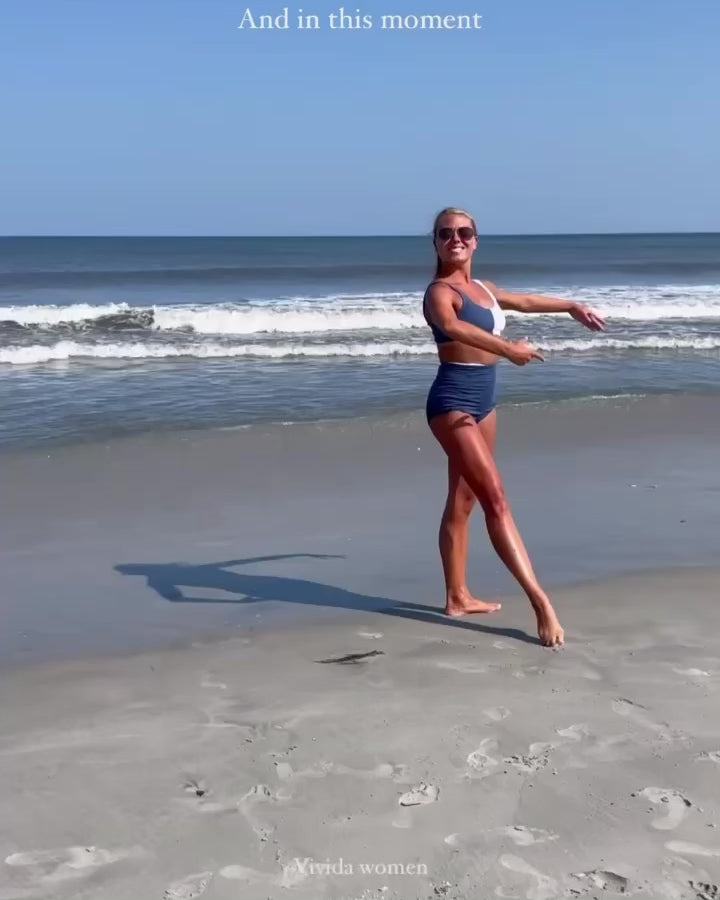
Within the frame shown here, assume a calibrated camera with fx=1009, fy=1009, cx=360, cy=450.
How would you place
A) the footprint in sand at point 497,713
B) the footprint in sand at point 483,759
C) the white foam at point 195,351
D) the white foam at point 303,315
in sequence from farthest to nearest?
1. the white foam at point 303,315
2. the white foam at point 195,351
3. the footprint in sand at point 497,713
4. the footprint in sand at point 483,759

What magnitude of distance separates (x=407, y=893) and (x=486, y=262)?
169 feet

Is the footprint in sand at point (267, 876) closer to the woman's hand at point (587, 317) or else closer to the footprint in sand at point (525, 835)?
the footprint in sand at point (525, 835)

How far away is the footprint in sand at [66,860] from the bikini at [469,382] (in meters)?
2.23

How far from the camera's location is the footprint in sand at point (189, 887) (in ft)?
8.45

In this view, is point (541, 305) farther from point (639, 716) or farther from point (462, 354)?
point (639, 716)

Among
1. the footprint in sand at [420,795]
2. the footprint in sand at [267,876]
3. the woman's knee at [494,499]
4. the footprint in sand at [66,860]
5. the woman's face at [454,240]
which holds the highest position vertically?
the woman's face at [454,240]

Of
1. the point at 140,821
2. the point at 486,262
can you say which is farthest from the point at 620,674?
the point at 486,262

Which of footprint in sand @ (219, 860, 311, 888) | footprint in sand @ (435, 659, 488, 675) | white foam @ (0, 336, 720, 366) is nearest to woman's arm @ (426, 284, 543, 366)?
footprint in sand @ (435, 659, 488, 675)

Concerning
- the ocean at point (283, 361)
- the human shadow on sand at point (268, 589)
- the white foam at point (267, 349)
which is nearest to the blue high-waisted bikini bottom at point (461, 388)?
the human shadow on sand at point (268, 589)

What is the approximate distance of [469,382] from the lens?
14.1 feet

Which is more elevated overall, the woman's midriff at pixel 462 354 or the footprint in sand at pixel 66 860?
the woman's midriff at pixel 462 354

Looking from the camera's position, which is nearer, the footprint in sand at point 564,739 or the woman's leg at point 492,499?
the footprint in sand at point 564,739

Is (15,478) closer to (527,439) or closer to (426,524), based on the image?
(426,524)

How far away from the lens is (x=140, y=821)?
2900 mm
